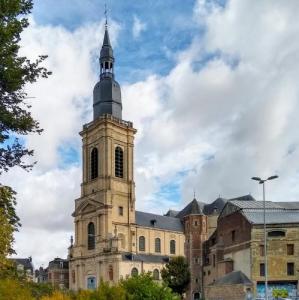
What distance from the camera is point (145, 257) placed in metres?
96.1

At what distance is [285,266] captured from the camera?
62.4m

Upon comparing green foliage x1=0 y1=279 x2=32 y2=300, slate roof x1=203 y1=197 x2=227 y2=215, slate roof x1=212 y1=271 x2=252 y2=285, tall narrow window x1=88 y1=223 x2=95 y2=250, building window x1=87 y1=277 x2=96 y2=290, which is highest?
slate roof x1=203 y1=197 x2=227 y2=215

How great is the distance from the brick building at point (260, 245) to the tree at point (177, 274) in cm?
1461

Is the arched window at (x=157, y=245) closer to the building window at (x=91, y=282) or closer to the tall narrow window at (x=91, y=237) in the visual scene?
the tall narrow window at (x=91, y=237)

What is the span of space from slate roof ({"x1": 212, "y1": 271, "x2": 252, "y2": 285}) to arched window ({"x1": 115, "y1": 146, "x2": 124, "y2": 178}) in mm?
36262

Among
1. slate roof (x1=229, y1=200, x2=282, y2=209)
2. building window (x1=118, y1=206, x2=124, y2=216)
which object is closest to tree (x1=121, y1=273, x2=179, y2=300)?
slate roof (x1=229, y1=200, x2=282, y2=209)

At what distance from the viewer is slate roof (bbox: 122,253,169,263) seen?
91.7 m

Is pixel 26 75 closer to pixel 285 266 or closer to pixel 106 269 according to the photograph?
pixel 285 266

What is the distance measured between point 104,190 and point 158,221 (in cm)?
1619

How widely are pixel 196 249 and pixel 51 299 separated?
58.0 m

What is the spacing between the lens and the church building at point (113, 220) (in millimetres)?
91438

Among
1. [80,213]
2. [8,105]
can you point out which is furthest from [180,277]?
[8,105]

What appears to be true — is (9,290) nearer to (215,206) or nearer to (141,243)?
(141,243)

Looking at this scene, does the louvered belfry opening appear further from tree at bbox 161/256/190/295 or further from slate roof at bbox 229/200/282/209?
slate roof at bbox 229/200/282/209
